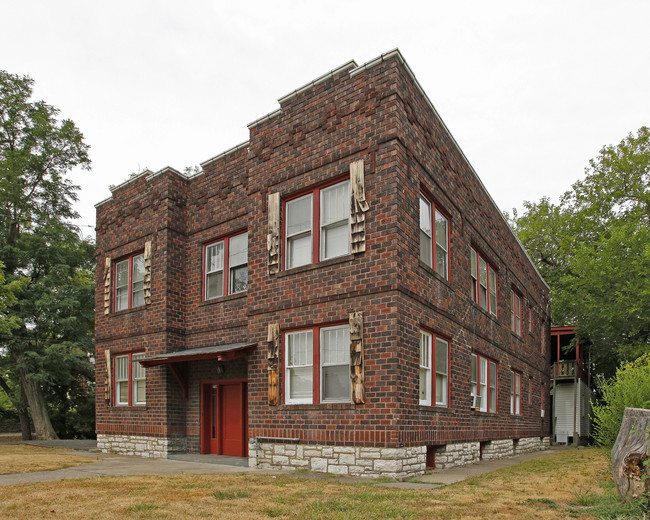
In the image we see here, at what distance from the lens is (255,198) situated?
14.0 meters

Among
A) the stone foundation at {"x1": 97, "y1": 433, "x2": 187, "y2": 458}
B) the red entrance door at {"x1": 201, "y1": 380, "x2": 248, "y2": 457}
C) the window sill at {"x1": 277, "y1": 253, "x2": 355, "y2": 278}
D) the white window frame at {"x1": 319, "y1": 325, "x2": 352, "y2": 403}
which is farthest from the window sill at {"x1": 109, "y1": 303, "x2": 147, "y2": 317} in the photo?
the white window frame at {"x1": 319, "y1": 325, "x2": 352, "y2": 403}

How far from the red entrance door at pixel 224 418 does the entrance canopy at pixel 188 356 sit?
2.26ft

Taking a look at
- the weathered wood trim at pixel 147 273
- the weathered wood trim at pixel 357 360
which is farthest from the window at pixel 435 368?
the weathered wood trim at pixel 147 273

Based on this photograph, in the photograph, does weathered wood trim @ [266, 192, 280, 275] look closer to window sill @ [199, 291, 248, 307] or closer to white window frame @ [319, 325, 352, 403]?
white window frame @ [319, 325, 352, 403]

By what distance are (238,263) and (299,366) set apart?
4.17m

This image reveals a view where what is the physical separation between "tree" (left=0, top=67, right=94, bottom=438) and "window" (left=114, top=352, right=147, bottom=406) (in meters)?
6.66

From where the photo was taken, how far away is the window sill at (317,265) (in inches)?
473

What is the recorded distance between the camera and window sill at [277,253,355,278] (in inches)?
473

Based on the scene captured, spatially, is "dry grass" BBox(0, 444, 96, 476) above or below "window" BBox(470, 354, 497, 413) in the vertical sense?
below

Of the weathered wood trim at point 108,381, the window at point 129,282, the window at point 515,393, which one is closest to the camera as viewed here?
the window at point 129,282

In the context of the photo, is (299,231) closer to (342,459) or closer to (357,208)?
(357,208)

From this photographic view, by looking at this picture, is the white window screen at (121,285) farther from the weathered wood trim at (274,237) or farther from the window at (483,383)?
the window at (483,383)

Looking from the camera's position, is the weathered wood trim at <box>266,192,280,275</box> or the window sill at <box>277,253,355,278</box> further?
the weathered wood trim at <box>266,192,280,275</box>

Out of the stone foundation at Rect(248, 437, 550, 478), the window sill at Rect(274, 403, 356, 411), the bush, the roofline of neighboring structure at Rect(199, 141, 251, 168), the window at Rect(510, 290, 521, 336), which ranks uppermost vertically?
the roofline of neighboring structure at Rect(199, 141, 251, 168)
